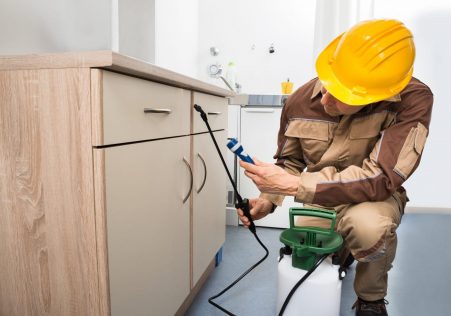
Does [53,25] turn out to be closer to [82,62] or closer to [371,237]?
[82,62]

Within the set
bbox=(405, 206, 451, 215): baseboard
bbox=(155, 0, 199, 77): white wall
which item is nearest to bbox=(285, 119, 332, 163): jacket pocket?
bbox=(155, 0, 199, 77): white wall

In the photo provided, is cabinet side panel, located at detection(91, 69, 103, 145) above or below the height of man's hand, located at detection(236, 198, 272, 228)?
above

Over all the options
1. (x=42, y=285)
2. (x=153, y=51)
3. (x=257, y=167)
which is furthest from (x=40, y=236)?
(x=153, y=51)

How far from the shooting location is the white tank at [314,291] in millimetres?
896

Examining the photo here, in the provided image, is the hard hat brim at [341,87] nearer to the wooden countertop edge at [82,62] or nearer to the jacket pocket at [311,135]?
the jacket pocket at [311,135]

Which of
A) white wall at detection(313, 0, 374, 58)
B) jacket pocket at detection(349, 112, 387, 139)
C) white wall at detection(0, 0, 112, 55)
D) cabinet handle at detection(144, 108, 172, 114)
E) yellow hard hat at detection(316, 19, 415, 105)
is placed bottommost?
jacket pocket at detection(349, 112, 387, 139)

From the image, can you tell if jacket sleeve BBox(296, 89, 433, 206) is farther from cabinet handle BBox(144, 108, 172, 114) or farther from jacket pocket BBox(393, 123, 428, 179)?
cabinet handle BBox(144, 108, 172, 114)

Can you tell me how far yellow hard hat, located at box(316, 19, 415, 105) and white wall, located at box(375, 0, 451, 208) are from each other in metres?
1.26

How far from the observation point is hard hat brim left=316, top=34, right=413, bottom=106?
2.72 ft

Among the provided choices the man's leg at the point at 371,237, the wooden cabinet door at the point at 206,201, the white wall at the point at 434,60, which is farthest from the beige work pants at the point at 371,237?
the white wall at the point at 434,60

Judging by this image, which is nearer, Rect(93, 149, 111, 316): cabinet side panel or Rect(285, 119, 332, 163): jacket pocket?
Rect(93, 149, 111, 316): cabinet side panel

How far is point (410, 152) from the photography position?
0.85 meters

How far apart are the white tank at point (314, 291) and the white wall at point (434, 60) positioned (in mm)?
1417

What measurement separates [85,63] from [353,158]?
→ 2.67 feet
